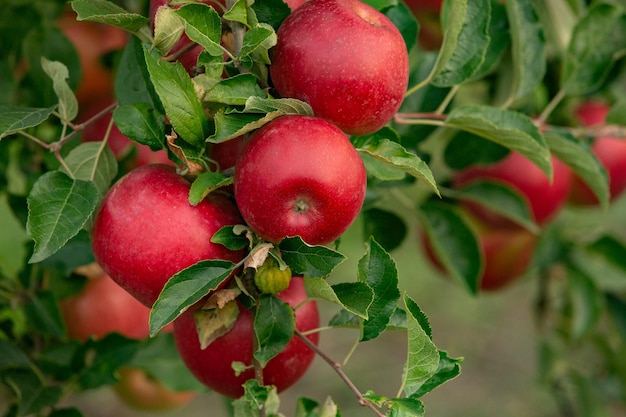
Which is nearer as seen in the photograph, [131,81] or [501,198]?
[131,81]

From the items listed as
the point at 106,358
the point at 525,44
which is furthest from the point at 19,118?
the point at 525,44

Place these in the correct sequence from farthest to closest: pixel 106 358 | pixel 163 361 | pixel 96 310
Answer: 1. pixel 96 310
2. pixel 163 361
3. pixel 106 358

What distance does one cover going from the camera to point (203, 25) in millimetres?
670

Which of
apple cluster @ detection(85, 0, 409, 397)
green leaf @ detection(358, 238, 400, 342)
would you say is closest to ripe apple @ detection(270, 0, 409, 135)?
apple cluster @ detection(85, 0, 409, 397)

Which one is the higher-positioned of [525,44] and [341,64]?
[341,64]

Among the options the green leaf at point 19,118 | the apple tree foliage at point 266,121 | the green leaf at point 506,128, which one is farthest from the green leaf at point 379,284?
the green leaf at point 19,118

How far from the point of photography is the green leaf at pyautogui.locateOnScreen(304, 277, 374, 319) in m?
0.68

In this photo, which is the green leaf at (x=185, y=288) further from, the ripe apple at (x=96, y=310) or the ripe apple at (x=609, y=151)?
the ripe apple at (x=609, y=151)

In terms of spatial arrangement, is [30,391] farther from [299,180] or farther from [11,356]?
[299,180]

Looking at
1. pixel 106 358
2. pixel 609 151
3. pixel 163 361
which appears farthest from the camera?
pixel 609 151

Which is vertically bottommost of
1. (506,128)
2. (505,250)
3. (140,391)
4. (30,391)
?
(140,391)

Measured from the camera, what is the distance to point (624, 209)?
263 centimetres

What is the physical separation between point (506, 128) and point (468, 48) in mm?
118

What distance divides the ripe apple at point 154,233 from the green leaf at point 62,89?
142 millimetres
